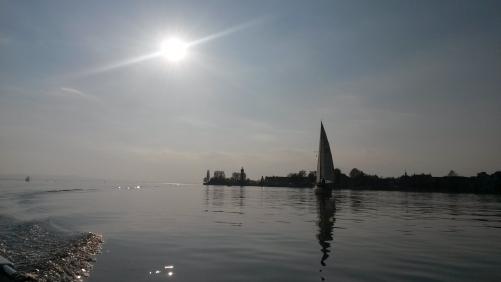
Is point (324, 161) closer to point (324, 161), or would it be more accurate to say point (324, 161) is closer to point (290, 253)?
point (324, 161)

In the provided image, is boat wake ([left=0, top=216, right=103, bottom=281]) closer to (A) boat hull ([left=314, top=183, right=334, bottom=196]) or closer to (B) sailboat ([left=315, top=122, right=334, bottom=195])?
(A) boat hull ([left=314, top=183, right=334, bottom=196])

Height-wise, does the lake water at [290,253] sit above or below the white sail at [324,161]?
below

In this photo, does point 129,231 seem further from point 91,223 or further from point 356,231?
point 356,231

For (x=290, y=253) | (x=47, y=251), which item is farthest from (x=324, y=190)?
(x=47, y=251)

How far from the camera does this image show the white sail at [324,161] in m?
86.8

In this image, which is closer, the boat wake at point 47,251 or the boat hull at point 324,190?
the boat wake at point 47,251

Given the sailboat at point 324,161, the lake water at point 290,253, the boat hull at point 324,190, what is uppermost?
the sailboat at point 324,161

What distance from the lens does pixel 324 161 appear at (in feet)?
285

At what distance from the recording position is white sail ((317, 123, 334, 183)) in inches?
3415

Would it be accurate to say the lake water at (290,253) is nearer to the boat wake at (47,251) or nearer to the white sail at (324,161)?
the boat wake at (47,251)

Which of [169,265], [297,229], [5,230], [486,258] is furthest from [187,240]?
[486,258]

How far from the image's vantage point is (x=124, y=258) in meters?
16.0

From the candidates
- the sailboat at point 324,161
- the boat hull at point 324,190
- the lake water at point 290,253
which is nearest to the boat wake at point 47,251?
the lake water at point 290,253

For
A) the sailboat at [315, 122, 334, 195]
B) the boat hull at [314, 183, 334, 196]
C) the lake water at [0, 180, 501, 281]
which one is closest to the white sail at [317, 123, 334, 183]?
the sailboat at [315, 122, 334, 195]
